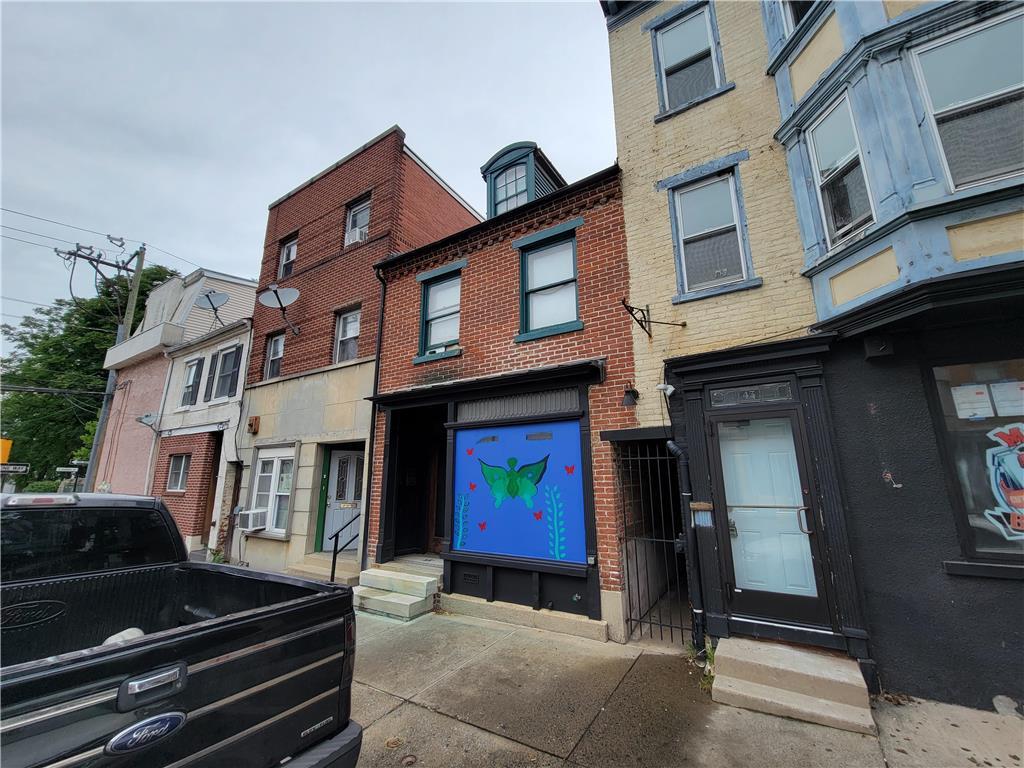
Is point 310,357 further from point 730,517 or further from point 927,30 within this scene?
point 927,30

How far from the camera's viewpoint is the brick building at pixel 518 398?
6.05 metres

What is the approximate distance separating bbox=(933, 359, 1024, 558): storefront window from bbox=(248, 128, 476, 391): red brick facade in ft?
30.0

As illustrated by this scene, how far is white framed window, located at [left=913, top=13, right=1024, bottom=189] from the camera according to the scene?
3963 mm

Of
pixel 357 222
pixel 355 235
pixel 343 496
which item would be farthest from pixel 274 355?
pixel 343 496

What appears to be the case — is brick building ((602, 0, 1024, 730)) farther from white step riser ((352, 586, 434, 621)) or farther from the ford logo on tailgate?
the ford logo on tailgate

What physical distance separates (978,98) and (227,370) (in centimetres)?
1614

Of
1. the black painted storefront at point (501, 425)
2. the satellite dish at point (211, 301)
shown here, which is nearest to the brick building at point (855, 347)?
the black painted storefront at point (501, 425)

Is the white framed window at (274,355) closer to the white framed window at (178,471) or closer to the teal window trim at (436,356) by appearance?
the white framed window at (178,471)

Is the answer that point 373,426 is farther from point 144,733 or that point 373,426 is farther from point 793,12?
point 793,12

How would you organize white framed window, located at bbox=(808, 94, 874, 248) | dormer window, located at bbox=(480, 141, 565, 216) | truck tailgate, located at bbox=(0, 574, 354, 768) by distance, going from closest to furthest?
1. truck tailgate, located at bbox=(0, 574, 354, 768)
2. white framed window, located at bbox=(808, 94, 874, 248)
3. dormer window, located at bbox=(480, 141, 565, 216)

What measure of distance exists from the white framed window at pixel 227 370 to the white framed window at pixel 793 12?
14235 millimetres

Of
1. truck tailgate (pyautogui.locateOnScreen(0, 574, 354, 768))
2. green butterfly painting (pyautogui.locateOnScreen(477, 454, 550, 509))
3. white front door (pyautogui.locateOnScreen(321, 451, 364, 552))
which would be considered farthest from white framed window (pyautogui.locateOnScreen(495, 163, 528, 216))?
truck tailgate (pyautogui.locateOnScreen(0, 574, 354, 768))

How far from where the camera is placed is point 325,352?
408 inches

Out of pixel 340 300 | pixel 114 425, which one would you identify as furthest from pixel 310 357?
pixel 114 425
